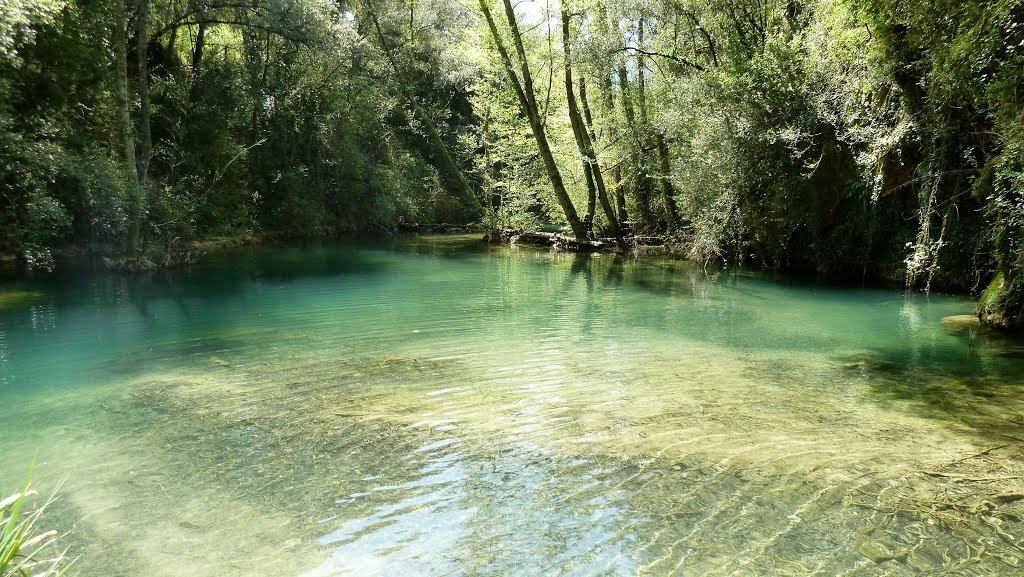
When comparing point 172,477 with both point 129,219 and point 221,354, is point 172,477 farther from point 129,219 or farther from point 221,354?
point 129,219

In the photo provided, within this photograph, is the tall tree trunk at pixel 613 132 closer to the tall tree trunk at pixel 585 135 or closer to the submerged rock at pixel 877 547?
the tall tree trunk at pixel 585 135

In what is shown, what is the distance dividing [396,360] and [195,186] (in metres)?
20.2

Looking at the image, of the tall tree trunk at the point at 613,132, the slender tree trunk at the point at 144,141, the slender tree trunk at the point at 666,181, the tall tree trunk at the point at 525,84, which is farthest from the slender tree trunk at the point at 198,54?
the slender tree trunk at the point at 666,181

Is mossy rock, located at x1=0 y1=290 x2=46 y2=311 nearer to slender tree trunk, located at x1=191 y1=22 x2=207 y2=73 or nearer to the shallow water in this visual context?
the shallow water

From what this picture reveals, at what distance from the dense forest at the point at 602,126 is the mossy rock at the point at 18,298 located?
1.23 m

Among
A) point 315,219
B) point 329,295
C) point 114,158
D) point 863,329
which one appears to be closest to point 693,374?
point 863,329

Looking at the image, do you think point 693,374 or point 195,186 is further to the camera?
point 195,186

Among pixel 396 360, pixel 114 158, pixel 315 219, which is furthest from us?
pixel 315 219

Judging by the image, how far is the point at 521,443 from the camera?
17.7 feet

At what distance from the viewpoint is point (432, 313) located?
11789 mm

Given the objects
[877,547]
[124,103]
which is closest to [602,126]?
[124,103]

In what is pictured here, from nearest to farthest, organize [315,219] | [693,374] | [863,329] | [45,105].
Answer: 1. [693,374]
2. [863,329]
3. [45,105]
4. [315,219]

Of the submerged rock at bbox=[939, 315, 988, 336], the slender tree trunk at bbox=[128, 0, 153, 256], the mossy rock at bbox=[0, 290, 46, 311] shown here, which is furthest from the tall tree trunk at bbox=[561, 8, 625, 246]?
the mossy rock at bbox=[0, 290, 46, 311]

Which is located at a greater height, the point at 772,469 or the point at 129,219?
the point at 129,219
